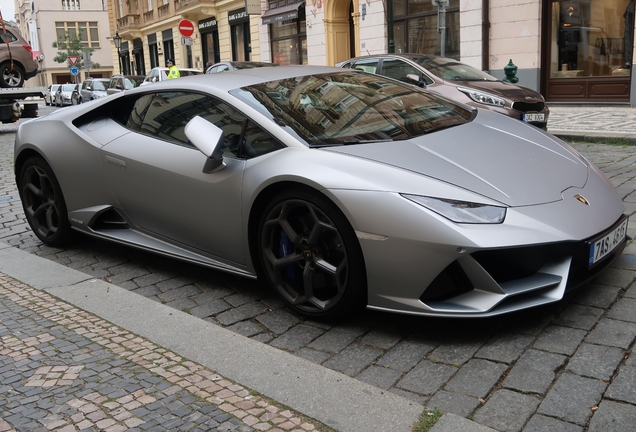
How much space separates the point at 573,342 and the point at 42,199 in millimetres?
3923

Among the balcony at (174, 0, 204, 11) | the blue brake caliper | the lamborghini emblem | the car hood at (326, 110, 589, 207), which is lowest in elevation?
the blue brake caliper

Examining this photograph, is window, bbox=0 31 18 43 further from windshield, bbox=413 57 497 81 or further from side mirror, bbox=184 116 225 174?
side mirror, bbox=184 116 225 174

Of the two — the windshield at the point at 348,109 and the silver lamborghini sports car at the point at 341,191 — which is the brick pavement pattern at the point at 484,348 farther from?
the windshield at the point at 348,109

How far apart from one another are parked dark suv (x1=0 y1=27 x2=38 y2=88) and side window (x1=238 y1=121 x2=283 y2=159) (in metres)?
15.5

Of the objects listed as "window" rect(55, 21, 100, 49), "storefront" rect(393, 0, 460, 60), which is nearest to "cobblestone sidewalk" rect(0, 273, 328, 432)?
"storefront" rect(393, 0, 460, 60)

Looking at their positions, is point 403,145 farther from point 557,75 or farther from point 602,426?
point 557,75

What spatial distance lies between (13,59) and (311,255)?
16417 millimetres

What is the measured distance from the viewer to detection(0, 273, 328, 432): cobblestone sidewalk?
2.45m

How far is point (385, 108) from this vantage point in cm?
384

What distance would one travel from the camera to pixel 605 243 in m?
3.15

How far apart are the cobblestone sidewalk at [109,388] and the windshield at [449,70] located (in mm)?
7980

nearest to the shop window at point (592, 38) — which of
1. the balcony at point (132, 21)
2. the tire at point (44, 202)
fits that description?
the tire at point (44, 202)

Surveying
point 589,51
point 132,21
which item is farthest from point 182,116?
point 132,21

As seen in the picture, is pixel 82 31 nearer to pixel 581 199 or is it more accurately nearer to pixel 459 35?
pixel 459 35
